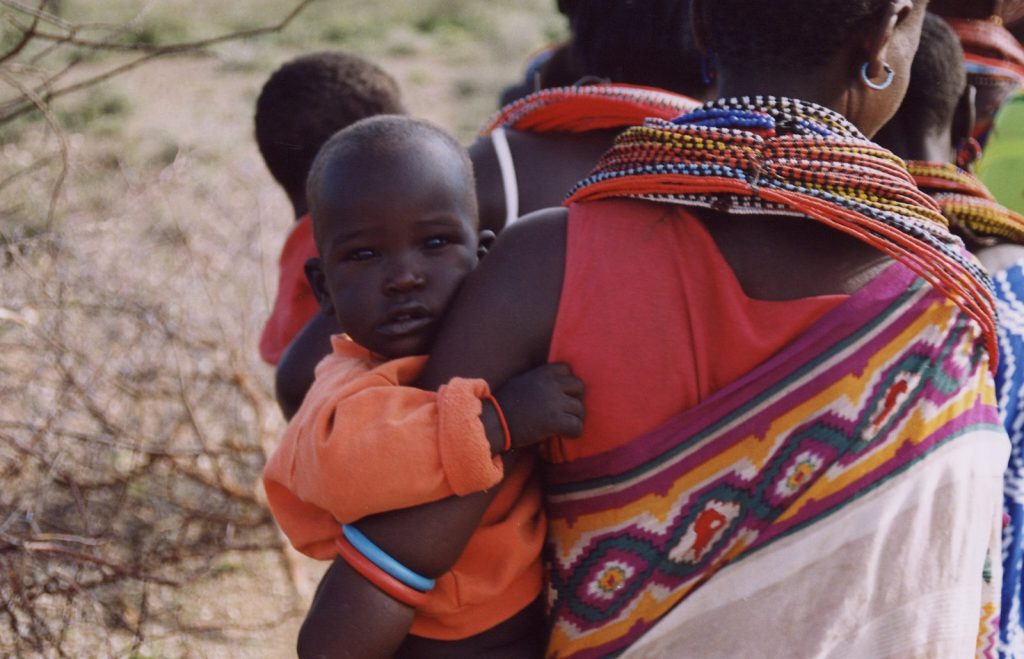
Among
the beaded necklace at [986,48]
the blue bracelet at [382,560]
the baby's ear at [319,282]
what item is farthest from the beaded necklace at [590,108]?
the beaded necklace at [986,48]

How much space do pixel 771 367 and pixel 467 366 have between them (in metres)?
0.44

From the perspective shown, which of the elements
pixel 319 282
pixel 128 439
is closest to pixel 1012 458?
pixel 319 282

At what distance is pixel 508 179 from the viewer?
2129 mm

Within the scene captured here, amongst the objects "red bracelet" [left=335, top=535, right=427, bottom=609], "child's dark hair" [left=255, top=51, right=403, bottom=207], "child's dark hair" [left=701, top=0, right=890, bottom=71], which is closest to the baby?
"red bracelet" [left=335, top=535, right=427, bottom=609]

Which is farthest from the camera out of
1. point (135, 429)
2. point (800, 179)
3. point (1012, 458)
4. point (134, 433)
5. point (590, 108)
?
point (135, 429)

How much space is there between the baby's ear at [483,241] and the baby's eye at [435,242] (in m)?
0.11

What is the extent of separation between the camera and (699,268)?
148cm

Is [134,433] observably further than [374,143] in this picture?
Yes

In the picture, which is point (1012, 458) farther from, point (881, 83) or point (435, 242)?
point (435, 242)

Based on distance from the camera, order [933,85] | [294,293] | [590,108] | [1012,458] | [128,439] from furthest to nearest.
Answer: [128,439], [294,293], [933,85], [590,108], [1012,458]

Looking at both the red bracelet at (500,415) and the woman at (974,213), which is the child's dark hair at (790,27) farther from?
the red bracelet at (500,415)

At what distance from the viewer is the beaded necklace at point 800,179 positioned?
143 cm

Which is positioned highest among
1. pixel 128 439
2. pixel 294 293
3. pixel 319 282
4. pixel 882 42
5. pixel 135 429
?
pixel 882 42

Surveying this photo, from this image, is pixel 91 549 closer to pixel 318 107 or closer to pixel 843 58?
pixel 318 107
